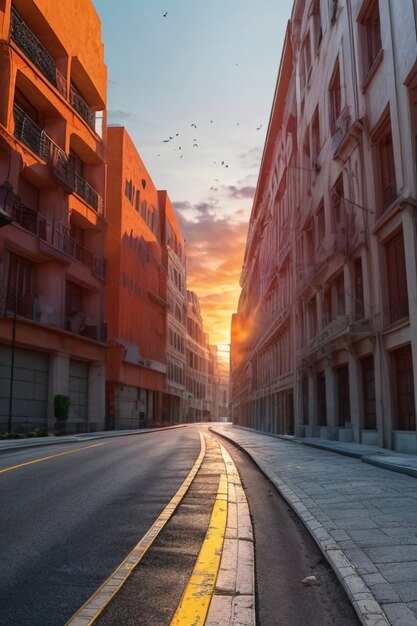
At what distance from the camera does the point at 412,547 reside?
15.0 feet

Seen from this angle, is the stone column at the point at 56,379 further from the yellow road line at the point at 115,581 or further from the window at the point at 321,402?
the yellow road line at the point at 115,581

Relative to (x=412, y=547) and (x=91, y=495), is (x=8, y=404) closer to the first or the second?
(x=91, y=495)

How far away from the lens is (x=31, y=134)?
29375mm

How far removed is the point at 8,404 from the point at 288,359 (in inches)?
711

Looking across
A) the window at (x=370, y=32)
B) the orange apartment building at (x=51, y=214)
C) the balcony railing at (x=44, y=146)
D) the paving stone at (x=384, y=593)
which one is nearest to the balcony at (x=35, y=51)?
the orange apartment building at (x=51, y=214)

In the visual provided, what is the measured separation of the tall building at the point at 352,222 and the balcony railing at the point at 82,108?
13.1m

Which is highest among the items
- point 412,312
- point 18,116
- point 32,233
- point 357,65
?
point 18,116

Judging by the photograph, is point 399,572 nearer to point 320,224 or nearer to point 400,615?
point 400,615

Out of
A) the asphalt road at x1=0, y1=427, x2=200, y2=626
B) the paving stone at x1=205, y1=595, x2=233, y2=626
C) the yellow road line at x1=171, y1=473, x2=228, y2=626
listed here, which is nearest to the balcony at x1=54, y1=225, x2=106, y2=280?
the asphalt road at x1=0, y1=427, x2=200, y2=626

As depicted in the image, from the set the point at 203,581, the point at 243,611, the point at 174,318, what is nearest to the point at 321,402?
the point at 203,581

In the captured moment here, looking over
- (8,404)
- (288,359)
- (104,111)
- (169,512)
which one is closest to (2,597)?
(169,512)

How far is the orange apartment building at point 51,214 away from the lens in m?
26.6

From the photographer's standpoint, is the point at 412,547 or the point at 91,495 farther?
the point at 91,495

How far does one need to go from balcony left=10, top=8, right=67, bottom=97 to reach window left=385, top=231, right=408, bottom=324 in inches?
831
